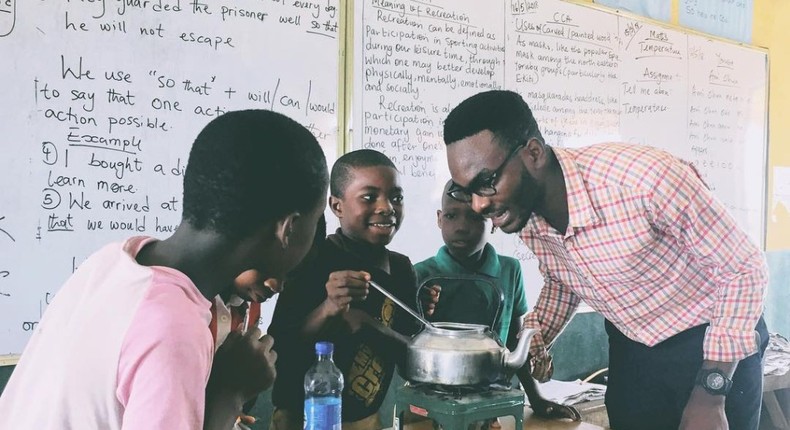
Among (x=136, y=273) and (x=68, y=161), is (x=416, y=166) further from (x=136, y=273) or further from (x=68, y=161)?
(x=136, y=273)

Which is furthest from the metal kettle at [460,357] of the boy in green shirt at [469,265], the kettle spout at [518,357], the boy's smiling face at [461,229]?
the boy's smiling face at [461,229]

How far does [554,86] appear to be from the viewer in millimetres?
3305

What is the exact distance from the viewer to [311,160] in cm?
109

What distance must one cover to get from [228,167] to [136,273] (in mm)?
203

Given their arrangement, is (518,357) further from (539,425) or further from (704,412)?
(704,412)

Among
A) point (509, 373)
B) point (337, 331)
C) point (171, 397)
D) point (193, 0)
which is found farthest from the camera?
point (193, 0)

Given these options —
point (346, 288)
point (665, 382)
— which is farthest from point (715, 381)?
point (346, 288)

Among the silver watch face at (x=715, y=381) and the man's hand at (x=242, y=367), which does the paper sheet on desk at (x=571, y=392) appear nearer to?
the silver watch face at (x=715, y=381)

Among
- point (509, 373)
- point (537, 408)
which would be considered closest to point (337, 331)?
point (509, 373)

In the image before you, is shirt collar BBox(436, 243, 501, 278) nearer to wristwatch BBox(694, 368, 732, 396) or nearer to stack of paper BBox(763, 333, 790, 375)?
wristwatch BBox(694, 368, 732, 396)

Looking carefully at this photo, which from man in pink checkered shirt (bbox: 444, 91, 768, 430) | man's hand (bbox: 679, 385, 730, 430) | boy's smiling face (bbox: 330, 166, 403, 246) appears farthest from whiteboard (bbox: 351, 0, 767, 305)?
man's hand (bbox: 679, 385, 730, 430)

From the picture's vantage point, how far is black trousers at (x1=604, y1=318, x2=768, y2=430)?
6.19ft

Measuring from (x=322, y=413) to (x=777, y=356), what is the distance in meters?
3.06

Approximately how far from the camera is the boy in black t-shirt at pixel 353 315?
1911mm
